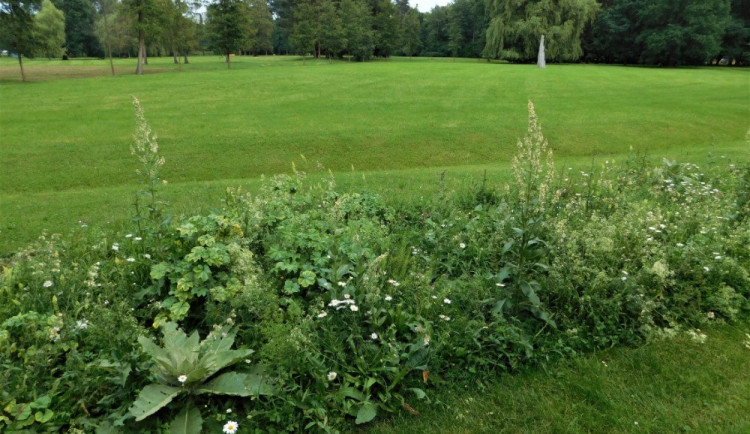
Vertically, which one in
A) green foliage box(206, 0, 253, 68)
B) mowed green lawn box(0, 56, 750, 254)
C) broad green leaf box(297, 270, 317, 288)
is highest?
green foliage box(206, 0, 253, 68)

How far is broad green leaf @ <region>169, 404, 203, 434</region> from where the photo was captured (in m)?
3.03

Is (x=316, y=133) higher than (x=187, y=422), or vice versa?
(x=316, y=133)

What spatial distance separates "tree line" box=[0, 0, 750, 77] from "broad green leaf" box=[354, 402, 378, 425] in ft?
140

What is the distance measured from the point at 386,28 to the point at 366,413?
2995 inches

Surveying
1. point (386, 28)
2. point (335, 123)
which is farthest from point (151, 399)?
point (386, 28)

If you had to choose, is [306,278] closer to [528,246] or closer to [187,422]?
[187,422]

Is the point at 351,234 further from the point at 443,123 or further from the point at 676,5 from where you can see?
the point at 676,5

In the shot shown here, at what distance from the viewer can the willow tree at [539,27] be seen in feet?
165

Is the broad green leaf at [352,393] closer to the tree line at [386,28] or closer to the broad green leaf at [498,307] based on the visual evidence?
the broad green leaf at [498,307]

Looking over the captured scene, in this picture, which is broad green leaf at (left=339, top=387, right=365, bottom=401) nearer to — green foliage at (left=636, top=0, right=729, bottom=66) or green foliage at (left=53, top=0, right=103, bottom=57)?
green foliage at (left=636, top=0, right=729, bottom=66)

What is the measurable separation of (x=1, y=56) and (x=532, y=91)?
8268 cm

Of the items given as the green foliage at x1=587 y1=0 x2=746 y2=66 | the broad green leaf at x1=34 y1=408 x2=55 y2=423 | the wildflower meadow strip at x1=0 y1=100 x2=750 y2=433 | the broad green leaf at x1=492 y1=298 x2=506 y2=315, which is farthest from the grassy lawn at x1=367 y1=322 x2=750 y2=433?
the green foliage at x1=587 y1=0 x2=746 y2=66

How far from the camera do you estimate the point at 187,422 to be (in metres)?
3.08

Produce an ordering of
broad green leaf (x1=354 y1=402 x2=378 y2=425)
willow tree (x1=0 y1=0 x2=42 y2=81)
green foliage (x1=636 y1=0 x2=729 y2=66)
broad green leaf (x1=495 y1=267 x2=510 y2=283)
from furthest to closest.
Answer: green foliage (x1=636 y1=0 x2=729 y2=66) → willow tree (x1=0 y1=0 x2=42 y2=81) → broad green leaf (x1=495 y1=267 x2=510 y2=283) → broad green leaf (x1=354 y1=402 x2=378 y2=425)
